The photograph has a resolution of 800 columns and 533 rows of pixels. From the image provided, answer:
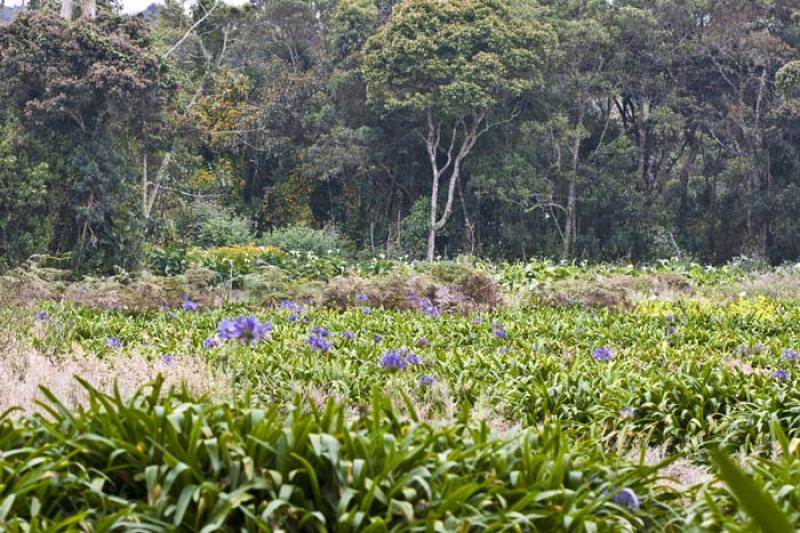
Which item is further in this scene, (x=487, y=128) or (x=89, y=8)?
(x=487, y=128)

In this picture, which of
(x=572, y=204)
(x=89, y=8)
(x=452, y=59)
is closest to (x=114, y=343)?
(x=89, y=8)

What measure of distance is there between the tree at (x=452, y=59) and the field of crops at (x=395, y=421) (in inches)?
592

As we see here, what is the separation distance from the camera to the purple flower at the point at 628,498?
2.50 metres

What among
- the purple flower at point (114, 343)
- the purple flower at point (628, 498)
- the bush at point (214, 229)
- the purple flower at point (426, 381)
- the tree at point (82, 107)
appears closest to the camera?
the purple flower at point (628, 498)

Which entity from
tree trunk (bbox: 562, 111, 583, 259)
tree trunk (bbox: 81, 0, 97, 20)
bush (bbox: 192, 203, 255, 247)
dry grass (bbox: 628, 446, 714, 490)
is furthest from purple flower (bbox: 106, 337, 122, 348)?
tree trunk (bbox: 562, 111, 583, 259)

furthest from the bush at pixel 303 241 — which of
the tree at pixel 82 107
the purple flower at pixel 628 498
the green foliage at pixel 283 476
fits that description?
the purple flower at pixel 628 498

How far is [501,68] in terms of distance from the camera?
24.2 metres

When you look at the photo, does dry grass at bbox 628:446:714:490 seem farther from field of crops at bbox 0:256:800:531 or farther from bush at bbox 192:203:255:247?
bush at bbox 192:203:255:247

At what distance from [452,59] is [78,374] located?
20694 millimetres

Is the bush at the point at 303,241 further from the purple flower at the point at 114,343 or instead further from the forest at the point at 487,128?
the purple flower at the point at 114,343

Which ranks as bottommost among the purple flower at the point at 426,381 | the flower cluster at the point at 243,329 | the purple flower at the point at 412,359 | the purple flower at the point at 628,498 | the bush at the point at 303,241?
the bush at the point at 303,241

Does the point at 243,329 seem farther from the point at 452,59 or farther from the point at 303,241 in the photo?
the point at 452,59

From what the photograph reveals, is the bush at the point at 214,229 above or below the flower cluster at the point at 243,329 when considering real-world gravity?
below

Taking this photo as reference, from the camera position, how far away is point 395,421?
9.48 feet
